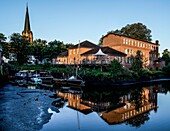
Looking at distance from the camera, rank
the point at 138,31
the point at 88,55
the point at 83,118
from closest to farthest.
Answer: the point at 83,118 < the point at 88,55 < the point at 138,31

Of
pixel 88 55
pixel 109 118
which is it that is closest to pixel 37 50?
pixel 88 55

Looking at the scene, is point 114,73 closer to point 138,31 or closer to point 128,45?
point 128,45

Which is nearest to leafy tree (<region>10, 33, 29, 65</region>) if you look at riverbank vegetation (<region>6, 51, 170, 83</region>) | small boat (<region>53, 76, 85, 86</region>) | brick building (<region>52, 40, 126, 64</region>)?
brick building (<region>52, 40, 126, 64</region>)

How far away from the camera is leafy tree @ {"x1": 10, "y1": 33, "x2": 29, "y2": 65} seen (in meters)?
76.9

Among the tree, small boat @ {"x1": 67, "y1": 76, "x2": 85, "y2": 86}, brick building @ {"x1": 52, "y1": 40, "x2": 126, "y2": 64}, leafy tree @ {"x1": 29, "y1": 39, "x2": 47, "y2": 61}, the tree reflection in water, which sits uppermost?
the tree

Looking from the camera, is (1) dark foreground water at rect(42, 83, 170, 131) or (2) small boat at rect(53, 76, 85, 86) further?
(2) small boat at rect(53, 76, 85, 86)

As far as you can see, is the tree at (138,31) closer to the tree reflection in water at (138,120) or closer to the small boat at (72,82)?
the small boat at (72,82)

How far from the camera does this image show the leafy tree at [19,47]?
252ft

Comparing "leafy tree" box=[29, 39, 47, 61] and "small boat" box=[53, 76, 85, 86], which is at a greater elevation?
"leafy tree" box=[29, 39, 47, 61]

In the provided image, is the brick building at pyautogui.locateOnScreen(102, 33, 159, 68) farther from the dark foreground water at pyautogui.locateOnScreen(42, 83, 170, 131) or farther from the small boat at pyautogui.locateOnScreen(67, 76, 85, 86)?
the dark foreground water at pyautogui.locateOnScreen(42, 83, 170, 131)

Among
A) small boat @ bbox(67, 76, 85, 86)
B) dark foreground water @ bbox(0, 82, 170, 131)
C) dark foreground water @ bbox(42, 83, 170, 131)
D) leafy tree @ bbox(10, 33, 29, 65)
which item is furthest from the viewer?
leafy tree @ bbox(10, 33, 29, 65)

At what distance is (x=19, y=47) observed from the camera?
76.8 m

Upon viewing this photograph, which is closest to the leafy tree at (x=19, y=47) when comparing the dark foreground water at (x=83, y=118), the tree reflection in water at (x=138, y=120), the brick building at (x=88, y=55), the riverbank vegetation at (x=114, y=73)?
the brick building at (x=88, y=55)

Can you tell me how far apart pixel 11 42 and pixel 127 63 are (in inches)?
1738
